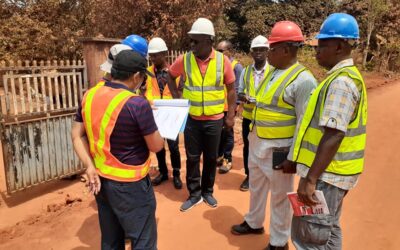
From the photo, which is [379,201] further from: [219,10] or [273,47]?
[219,10]

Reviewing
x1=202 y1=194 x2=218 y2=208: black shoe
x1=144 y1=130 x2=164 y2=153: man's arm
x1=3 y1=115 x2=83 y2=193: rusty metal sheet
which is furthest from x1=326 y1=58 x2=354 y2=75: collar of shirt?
x1=3 y1=115 x2=83 y2=193: rusty metal sheet

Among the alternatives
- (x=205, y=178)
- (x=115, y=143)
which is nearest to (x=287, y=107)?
(x=115, y=143)

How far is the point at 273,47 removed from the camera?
3.02 meters

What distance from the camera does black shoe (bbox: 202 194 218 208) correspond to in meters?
4.47

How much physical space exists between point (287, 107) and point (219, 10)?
9718 mm

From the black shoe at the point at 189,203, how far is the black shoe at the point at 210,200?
7cm

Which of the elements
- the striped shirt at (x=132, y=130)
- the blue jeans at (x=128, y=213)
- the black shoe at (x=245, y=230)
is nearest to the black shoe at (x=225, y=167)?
the black shoe at (x=245, y=230)

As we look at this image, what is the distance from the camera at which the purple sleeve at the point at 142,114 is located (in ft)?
7.14

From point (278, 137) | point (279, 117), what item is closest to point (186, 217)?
point (278, 137)

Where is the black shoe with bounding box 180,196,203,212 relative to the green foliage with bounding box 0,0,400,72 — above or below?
below

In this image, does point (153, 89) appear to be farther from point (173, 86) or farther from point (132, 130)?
point (132, 130)

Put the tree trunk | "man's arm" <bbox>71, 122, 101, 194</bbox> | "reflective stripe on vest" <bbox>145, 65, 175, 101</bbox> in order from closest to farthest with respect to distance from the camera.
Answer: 1. "man's arm" <bbox>71, 122, 101, 194</bbox>
2. "reflective stripe on vest" <bbox>145, 65, 175, 101</bbox>
3. the tree trunk

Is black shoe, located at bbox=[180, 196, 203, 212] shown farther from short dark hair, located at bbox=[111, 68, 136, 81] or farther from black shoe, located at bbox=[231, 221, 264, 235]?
short dark hair, located at bbox=[111, 68, 136, 81]

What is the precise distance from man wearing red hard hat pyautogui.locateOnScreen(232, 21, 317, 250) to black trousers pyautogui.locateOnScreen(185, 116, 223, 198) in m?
0.83
